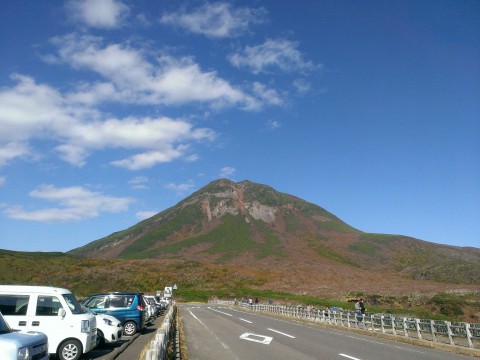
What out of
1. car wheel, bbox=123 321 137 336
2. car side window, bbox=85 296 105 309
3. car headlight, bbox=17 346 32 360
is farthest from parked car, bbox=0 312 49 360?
car wheel, bbox=123 321 137 336

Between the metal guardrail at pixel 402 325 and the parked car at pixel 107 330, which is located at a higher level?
the parked car at pixel 107 330

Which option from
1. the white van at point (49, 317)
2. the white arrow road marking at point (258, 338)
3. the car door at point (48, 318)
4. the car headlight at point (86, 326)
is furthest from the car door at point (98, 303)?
the car door at point (48, 318)

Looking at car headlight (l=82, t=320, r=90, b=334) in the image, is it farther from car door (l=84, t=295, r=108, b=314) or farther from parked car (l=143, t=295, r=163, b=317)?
parked car (l=143, t=295, r=163, b=317)

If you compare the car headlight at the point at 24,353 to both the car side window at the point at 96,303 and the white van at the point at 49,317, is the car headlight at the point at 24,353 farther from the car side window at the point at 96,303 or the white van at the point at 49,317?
the car side window at the point at 96,303

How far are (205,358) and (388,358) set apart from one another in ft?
18.6

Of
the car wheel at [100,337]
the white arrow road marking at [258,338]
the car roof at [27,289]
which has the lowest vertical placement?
the white arrow road marking at [258,338]

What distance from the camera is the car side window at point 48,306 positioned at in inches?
439

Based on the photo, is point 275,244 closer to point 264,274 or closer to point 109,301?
point 264,274

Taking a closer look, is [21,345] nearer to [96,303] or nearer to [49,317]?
[49,317]

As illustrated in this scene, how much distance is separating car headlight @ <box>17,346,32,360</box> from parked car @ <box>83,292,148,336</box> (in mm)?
11573

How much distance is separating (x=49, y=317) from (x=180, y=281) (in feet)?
306

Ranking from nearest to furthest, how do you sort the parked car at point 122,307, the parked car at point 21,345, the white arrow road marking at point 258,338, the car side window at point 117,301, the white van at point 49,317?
the parked car at point 21,345, the white van at point 49,317, the white arrow road marking at point 258,338, the parked car at point 122,307, the car side window at point 117,301

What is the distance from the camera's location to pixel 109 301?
1873cm

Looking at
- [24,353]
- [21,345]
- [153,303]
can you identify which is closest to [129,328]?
[24,353]
